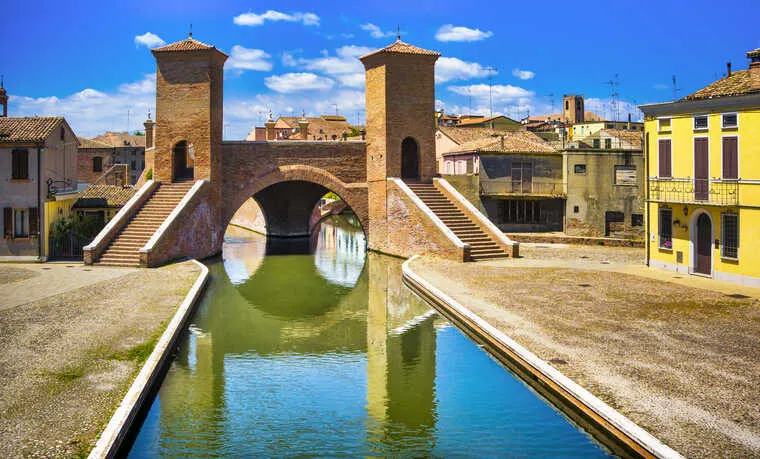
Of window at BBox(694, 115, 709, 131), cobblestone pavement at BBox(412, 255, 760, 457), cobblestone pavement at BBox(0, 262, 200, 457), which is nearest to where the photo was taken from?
cobblestone pavement at BBox(0, 262, 200, 457)

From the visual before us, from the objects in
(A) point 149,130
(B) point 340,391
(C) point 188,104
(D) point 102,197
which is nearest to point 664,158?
(B) point 340,391

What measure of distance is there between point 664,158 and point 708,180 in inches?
85.7

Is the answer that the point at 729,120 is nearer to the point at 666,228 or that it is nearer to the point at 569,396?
the point at 666,228

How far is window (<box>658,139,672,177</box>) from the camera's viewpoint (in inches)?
861

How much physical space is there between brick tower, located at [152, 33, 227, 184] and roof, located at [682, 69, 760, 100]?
63.4 ft

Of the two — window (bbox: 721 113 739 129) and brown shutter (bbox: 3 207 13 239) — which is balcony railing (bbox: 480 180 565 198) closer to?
window (bbox: 721 113 739 129)

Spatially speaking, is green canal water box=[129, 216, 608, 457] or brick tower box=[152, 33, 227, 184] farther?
brick tower box=[152, 33, 227, 184]

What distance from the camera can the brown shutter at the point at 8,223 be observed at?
80.8ft

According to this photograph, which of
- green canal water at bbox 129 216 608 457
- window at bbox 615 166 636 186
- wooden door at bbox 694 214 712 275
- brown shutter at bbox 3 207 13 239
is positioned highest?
window at bbox 615 166 636 186

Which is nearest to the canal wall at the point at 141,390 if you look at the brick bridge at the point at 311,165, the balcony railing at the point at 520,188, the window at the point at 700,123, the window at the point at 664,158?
the brick bridge at the point at 311,165

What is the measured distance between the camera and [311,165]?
105ft

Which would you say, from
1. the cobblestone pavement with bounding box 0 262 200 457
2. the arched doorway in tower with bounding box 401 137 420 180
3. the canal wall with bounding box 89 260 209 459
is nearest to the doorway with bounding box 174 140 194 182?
the cobblestone pavement with bounding box 0 262 200 457

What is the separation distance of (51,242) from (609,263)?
2065 centimetres

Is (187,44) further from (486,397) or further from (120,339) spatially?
(486,397)
